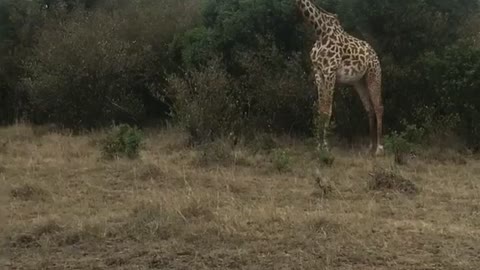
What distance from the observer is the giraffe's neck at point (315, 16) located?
12977 mm

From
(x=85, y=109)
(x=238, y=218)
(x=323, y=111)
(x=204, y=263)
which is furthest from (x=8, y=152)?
(x=204, y=263)

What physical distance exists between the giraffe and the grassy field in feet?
3.91

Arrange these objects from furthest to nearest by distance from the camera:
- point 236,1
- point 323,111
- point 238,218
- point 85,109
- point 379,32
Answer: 1. point 85,109
2. point 236,1
3. point 379,32
4. point 323,111
5. point 238,218

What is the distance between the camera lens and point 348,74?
12.8 metres

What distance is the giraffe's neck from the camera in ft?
42.6

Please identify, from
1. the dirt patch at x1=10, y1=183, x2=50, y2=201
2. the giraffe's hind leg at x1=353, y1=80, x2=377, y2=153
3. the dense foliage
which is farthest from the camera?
the giraffe's hind leg at x1=353, y1=80, x2=377, y2=153

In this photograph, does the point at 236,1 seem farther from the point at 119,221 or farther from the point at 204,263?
the point at 204,263

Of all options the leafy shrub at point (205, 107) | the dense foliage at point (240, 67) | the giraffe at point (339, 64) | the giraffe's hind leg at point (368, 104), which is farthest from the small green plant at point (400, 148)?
the leafy shrub at point (205, 107)

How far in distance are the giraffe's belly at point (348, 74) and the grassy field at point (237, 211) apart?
163 centimetres

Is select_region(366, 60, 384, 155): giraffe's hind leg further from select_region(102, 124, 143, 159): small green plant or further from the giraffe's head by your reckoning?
select_region(102, 124, 143, 159): small green plant

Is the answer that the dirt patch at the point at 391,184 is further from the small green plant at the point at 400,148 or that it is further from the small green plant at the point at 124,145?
the small green plant at the point at 124,145

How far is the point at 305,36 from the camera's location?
14617 mm

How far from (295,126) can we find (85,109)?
16.7ft

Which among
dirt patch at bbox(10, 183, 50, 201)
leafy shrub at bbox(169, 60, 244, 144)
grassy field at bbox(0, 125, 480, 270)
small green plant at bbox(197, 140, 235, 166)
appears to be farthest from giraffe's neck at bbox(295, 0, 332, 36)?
dirt patch at bbox(10, 183, 50, 201)
